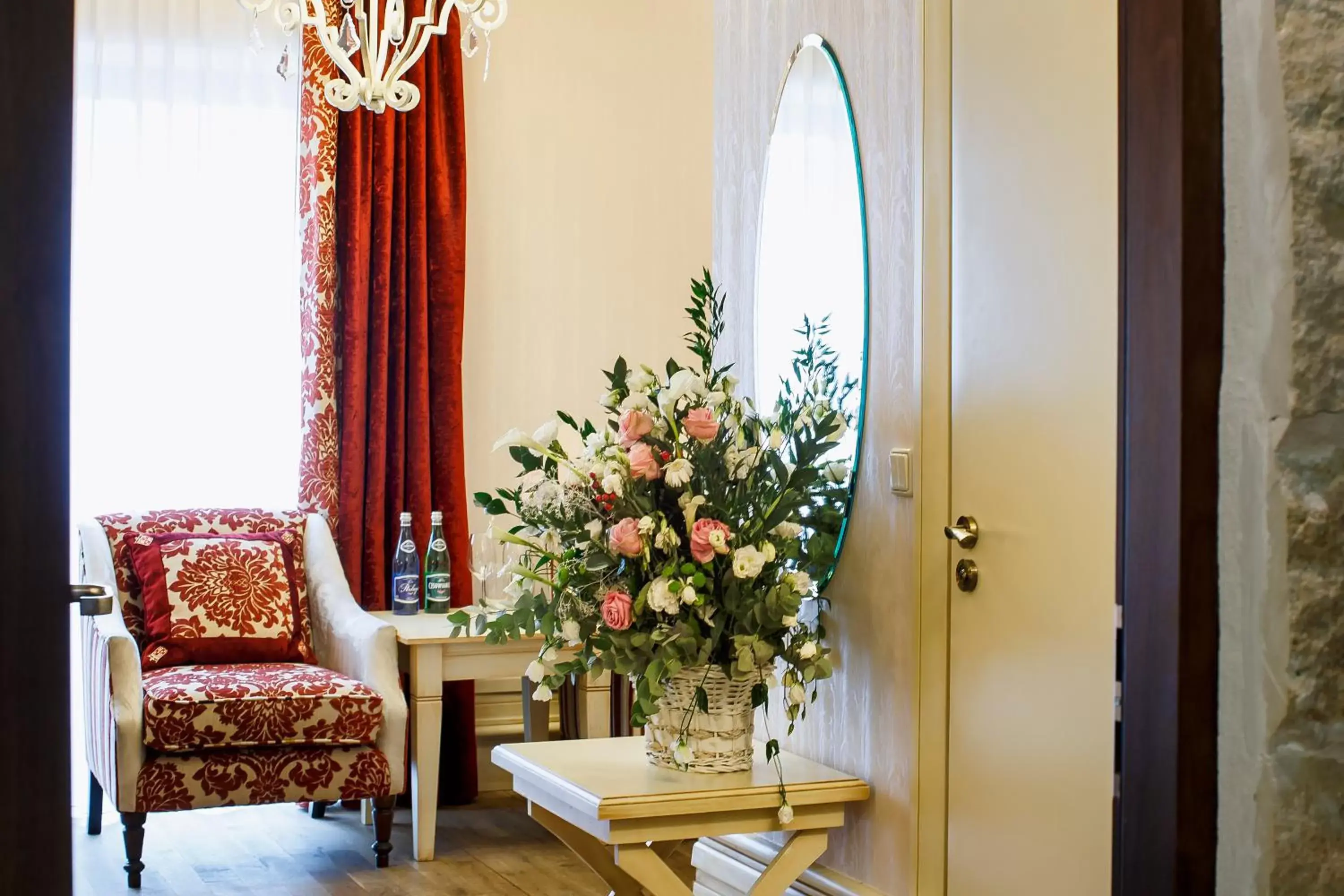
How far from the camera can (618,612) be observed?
240 centimetres

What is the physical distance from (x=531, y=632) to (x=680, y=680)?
297 millimetres

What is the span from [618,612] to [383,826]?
1.64 m

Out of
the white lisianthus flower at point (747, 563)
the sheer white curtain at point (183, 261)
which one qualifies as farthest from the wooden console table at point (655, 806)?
the sheer white curtain at point (183, 261)

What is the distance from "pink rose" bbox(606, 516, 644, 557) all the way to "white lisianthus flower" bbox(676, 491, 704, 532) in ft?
0.28

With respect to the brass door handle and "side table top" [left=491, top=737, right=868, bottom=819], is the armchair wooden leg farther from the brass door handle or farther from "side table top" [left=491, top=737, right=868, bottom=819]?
the brass door handle

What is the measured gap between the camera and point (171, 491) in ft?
14.3

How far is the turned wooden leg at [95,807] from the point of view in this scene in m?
3.90

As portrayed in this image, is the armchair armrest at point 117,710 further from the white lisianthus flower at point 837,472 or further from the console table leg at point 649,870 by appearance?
the white lisianthus flower at point 837,472

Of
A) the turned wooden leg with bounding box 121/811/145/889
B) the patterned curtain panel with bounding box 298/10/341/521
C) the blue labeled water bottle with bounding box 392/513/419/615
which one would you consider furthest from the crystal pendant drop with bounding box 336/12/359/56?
the turned wooden leg with bounding box 121/811/145/889

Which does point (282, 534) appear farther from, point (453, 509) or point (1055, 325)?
point (1055, 325)

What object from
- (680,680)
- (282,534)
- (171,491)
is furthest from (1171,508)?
(171,491)

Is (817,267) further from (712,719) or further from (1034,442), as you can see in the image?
(712,719)

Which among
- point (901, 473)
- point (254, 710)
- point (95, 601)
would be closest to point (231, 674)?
point (254, 710)

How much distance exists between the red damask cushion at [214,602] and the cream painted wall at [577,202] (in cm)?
96
